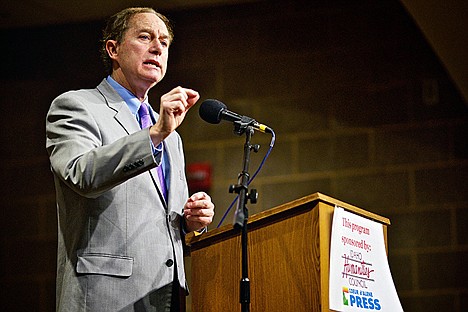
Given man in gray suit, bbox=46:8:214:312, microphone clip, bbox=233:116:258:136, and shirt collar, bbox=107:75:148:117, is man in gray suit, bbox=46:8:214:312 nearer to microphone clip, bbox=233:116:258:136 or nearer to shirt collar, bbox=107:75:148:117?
shirt collar, bbox=107:75:148:117

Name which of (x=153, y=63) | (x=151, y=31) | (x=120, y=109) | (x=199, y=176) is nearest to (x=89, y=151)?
(x=120, y=109)

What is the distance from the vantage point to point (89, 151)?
2195mm

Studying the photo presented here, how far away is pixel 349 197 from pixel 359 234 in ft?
8.65

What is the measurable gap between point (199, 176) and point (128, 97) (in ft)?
8.85

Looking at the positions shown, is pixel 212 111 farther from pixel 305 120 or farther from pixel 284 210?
pixel 305 120

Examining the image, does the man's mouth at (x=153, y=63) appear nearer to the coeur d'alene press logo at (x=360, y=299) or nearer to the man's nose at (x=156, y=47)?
the man's nose at (x=156, y=47)

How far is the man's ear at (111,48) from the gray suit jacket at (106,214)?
0.32 metres

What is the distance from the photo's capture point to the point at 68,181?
2199 mm

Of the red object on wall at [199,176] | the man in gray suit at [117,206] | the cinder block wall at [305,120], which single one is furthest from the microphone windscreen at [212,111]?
the red object on wall at [199,176]

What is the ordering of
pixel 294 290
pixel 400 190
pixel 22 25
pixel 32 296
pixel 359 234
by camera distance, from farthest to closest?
pixel 22 25
pixel 32 296
pixel 400 190
pixel 359 234
pixel 294 290

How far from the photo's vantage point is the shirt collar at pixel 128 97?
8.49ft

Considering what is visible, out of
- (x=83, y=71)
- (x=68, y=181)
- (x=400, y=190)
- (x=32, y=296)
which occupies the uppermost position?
(x=83, y=71)

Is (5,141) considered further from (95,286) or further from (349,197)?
(95,286)

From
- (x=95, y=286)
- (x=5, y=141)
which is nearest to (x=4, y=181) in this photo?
(x=5, y=141)
